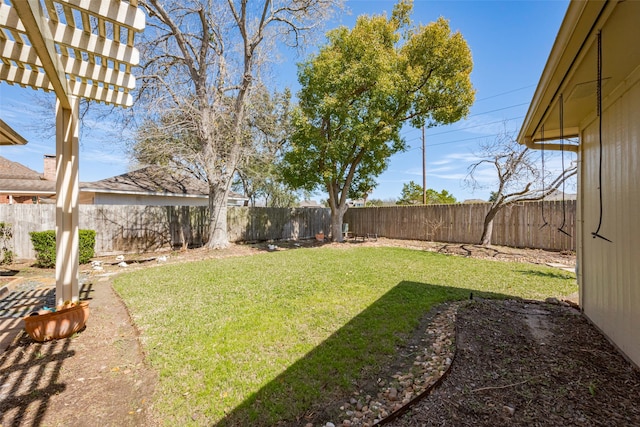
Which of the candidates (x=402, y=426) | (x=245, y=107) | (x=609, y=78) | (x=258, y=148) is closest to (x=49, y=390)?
(x=402, y=426)

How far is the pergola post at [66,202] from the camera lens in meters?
3.54

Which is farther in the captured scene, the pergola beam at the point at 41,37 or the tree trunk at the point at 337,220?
the tree trunk at the point at 337,220

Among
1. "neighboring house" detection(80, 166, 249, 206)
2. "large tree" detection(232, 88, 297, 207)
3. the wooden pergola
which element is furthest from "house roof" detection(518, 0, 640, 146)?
"neighboring house" detection(80, 166, 249, 206)

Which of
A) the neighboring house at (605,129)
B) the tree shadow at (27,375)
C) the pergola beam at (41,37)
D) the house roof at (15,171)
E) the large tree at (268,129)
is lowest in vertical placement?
the tree shadow at (27,375)

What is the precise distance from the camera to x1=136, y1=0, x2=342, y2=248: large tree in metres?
9.13

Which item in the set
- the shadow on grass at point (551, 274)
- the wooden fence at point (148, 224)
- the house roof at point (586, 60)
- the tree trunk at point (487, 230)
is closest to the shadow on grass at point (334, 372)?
the house roof at point (586, 60)

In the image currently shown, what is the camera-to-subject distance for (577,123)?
357cm

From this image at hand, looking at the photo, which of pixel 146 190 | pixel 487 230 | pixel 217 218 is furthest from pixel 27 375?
pixel 487 230

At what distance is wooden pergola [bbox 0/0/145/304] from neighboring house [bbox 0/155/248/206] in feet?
22.2

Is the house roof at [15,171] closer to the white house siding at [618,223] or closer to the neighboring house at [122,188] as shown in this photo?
the neighboring house at [122,188]

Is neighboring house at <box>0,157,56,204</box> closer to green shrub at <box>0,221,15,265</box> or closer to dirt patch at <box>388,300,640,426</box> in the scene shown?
green shrub at <box>0,221,15,265</box>

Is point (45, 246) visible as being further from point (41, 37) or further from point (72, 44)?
point (41, 37)

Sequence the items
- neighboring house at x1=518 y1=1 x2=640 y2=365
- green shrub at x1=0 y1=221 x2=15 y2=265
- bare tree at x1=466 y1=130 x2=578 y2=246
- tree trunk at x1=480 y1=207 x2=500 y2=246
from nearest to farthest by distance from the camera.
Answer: neighboring house at x1=518 y1=1 x2=640 y2=365 → green shrub at x1=0 y1=221 x2=15 y2=265 → bare tree at x1=466 y1=130 x2=578 y2=246 → tree trunk at x1=480 y1=207 x2=500 y2=246

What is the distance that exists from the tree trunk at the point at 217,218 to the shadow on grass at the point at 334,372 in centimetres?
766
